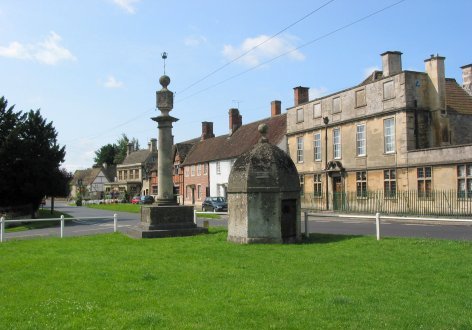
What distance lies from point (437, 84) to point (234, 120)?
3200 cm

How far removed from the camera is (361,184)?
36.7 m

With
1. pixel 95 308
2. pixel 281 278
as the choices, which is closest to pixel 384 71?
pixel 281 278

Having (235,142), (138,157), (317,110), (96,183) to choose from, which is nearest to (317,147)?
(317,110)

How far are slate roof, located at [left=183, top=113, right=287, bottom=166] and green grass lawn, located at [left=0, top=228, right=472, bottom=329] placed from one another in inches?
1375

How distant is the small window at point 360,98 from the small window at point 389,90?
7.51 feet

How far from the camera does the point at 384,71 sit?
117 feet

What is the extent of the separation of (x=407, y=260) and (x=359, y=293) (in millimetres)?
3733

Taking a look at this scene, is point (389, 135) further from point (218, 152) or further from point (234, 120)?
point (234, 120)

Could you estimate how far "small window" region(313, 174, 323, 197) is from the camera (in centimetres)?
4144

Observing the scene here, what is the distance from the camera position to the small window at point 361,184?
36.3 m

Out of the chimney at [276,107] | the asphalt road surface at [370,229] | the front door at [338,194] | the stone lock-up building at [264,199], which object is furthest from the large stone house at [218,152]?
the stone lock-up building at [264,199]

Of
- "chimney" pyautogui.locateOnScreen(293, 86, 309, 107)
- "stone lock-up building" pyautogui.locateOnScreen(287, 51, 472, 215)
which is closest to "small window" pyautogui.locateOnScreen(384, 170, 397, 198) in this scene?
"stone lock-up building" pyautogui.locateOnScreen(287, 51, 472, 215)

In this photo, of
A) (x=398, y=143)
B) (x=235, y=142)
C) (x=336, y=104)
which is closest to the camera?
(x=398, y=143)

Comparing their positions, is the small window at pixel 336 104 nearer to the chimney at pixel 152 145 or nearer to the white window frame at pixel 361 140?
the white window frame at pixel 361 140
